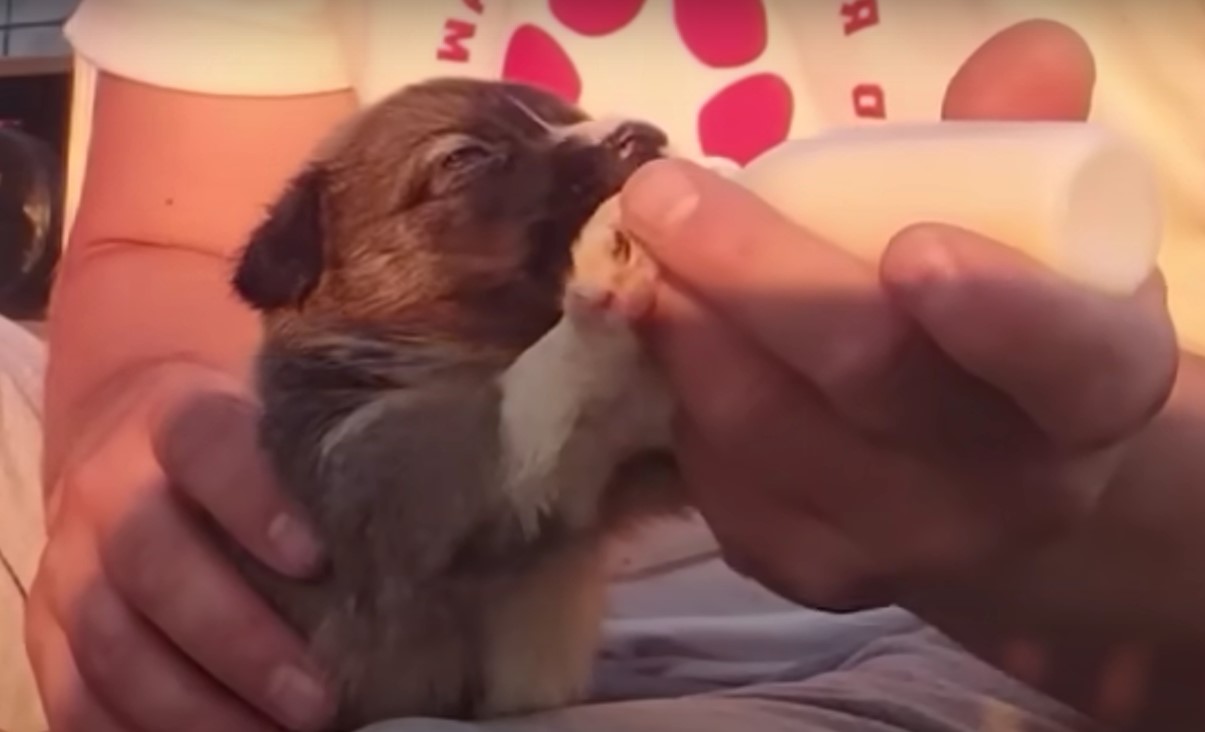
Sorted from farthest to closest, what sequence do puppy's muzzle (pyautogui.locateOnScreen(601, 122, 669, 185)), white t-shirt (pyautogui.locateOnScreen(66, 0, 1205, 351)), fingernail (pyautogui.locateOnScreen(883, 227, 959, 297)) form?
white t-shirt (pyautogui.locateOnScreen(66, 0, 1205, 351)), puppy's muzzle (pyautogui.locateOnScreen(601, 122, 669, 185)), fingernail (pyautogui.locateOnScreen(883, 227, 959, 297))

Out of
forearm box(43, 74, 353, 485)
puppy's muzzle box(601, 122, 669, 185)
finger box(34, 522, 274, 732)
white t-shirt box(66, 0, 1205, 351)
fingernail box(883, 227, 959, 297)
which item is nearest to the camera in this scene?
fingernail box(883, 227, 959, 297)

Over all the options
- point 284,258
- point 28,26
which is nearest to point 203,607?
point 284,258

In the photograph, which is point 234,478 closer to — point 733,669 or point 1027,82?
point 733,669

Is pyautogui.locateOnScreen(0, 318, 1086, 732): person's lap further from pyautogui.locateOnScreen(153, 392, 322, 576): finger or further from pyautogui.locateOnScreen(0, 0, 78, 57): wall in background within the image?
pyautogui.locateOnScreen(0, 0, 78, 57): wall in background

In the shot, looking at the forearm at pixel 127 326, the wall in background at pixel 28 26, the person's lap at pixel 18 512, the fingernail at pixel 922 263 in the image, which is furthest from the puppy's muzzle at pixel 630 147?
the wall in background at pixel 28 26

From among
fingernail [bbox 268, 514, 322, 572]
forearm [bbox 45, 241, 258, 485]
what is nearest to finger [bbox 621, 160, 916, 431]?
fingernail [bbox 268, 514, 322, 572]

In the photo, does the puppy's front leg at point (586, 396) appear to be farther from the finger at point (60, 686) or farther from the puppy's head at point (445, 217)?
the finger at point (60, 686)
